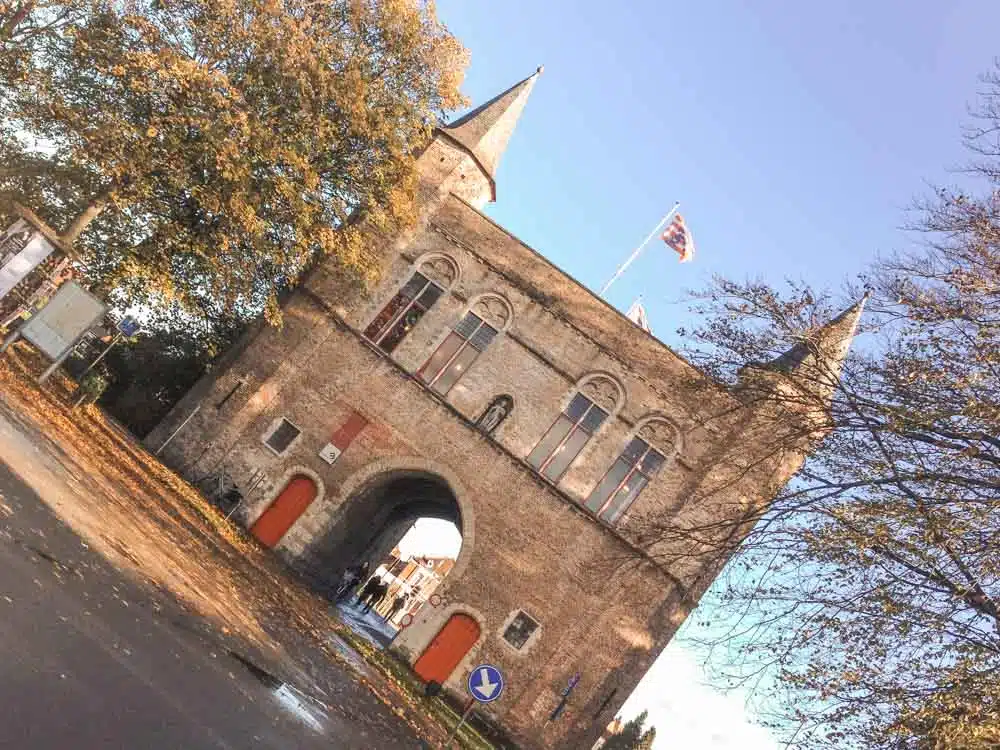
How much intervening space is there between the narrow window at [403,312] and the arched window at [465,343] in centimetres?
114

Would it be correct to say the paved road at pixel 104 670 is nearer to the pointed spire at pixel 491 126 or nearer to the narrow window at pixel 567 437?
the narrow window at pixel 567 437

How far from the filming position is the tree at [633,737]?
48.9 metres

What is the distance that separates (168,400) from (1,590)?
24.7 m

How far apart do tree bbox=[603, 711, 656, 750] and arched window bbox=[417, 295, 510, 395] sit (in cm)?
3390

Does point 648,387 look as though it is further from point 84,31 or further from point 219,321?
point 84,31

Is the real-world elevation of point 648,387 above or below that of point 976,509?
above

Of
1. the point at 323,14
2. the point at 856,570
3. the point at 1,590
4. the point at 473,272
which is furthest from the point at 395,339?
the point at 1,590

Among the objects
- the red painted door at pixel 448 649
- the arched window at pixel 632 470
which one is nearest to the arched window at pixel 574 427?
the arched window at pixel 632 470

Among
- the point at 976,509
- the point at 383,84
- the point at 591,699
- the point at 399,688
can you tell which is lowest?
the point at 399,688

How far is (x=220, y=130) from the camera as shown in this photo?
62.7 feet

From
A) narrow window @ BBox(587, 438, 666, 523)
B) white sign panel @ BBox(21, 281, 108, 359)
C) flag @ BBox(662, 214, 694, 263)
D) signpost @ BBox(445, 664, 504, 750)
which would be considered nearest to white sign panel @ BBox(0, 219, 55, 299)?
white sign panel @ BBox(21, 281, 108, 359)

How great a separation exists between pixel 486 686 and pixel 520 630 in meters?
9.82

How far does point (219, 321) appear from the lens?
28375 mm

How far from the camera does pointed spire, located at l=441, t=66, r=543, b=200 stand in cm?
2558
